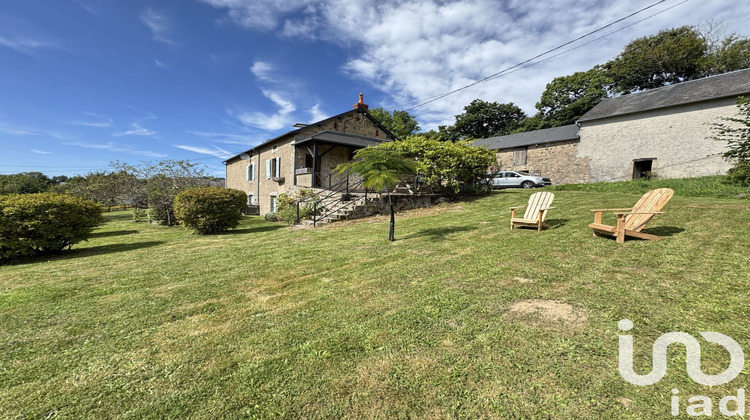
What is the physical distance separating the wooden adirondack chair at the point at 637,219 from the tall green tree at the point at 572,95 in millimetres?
33059

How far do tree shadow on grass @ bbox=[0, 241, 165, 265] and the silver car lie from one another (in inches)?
712

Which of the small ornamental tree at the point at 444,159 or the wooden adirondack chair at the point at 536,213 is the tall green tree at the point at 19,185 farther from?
the wooden adirondack chair at the point at 536,213

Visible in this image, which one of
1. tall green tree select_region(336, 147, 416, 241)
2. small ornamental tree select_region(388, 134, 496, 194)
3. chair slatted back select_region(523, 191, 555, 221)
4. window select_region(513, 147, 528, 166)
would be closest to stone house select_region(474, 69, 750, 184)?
window select_region(513, 147, 528, 166)

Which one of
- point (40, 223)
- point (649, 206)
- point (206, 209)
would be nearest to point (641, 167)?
point (649, 206)

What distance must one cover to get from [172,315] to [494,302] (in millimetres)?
3548

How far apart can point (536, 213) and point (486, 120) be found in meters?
43.7

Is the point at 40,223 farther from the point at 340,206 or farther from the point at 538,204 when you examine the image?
the point at 538,204

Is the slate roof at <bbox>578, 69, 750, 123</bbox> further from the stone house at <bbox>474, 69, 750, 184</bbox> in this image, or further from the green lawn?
the green lawn

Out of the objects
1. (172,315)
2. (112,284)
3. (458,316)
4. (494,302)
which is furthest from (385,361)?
(112,284)

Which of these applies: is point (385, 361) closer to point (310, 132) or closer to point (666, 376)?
point (666, 376)

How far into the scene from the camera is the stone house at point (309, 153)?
15250 mm

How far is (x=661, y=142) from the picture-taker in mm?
17156

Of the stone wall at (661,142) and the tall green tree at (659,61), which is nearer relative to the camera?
the stone wall at (661,142)

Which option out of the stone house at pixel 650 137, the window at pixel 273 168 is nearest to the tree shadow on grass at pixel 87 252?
the window at pixel 273 168
